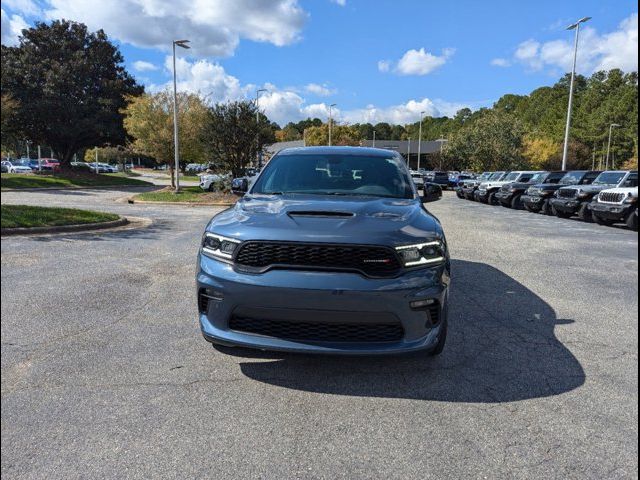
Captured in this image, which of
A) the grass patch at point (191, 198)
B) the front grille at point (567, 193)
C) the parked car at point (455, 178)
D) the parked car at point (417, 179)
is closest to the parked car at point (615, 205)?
the front grille at point (567, 193)

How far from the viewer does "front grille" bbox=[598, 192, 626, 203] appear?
501 inches

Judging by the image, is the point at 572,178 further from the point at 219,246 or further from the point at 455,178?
the point at 455,178

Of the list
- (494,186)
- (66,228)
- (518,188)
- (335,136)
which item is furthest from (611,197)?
(335,136)

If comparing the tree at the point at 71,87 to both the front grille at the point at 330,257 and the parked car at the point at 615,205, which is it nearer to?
the parked car at the point at 615,205

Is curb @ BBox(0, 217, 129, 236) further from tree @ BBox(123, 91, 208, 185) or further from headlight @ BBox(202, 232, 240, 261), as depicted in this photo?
tree @ BBox(123, 91, 208, 185)

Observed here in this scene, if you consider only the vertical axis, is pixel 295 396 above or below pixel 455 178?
below

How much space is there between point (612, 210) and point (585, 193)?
2287 mm

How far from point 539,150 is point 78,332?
182 feet

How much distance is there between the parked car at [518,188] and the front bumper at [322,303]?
1875cm

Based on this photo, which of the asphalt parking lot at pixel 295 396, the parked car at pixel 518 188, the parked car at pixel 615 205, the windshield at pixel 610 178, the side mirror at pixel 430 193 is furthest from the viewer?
the parked car at pixel 518 188

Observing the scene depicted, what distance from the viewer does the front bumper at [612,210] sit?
40.5 feet

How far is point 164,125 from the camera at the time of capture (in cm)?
2525

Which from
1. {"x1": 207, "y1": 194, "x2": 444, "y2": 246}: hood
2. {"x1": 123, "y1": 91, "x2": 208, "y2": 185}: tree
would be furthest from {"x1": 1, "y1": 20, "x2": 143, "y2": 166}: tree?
{"x1": 207, "y1": 194, "x2": 444, "y2": 246}: hood

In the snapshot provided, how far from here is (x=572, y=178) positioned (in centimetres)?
1792
